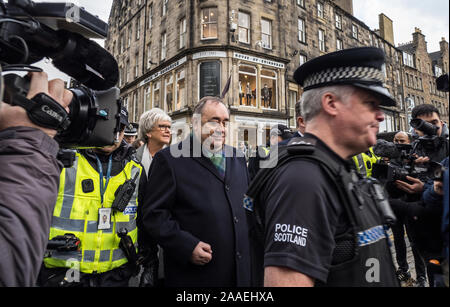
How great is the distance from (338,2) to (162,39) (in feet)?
52.9

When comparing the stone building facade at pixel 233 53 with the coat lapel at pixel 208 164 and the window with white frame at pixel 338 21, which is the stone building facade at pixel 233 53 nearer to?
the window with white frame at pixel 338 21

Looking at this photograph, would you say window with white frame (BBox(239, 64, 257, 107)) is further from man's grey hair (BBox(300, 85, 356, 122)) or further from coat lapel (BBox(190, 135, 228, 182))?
man's grey hair (BBox(300, 85, 356, 122))

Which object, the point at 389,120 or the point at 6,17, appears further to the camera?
the point at 389,120

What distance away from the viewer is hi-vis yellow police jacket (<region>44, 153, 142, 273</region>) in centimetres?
203

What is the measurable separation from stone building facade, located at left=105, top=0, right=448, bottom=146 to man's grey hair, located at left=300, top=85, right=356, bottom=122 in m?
12.8

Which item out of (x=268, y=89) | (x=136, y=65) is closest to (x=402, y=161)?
(x=268, y=89)

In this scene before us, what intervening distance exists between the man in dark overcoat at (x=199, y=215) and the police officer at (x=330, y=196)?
752mm

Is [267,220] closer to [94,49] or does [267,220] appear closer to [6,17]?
[94,49]

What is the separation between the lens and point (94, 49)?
1305mm

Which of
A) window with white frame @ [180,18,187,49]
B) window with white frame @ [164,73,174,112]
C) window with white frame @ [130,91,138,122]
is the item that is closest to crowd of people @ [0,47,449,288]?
window with white frame @ [164,73,174,112]

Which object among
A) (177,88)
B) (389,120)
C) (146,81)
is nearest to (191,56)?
(177,88)

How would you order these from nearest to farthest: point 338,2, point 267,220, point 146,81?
point 267,220 → point 146,81 → point 338,2

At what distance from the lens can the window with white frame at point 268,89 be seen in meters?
16.2

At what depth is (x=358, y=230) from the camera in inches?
43.3
